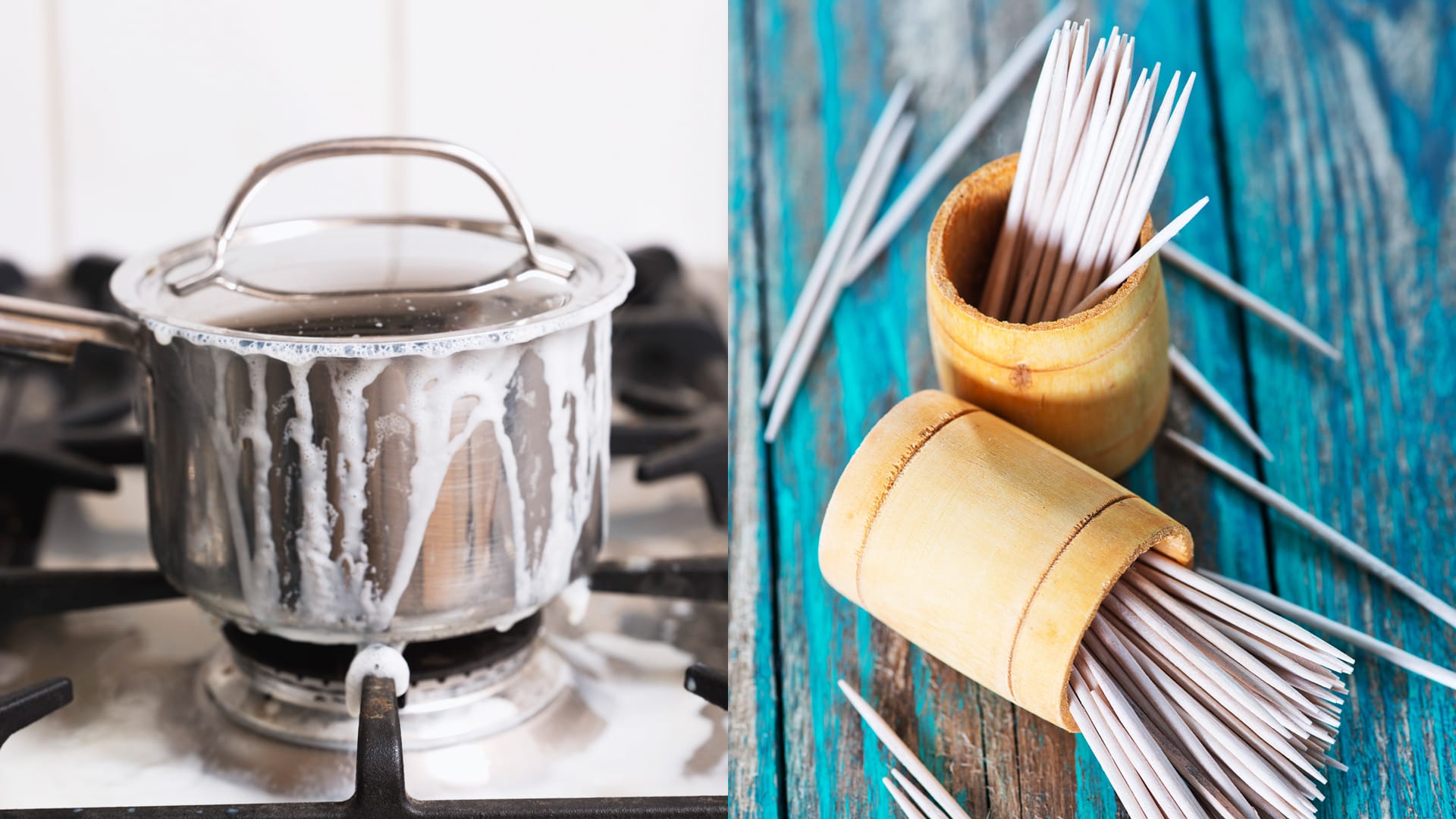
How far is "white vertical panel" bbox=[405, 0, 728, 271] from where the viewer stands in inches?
39.9

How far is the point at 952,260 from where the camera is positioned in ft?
1.63

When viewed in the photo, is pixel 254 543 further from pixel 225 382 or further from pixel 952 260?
pixel 952 260

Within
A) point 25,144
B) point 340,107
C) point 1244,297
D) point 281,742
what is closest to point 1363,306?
point 1244,297

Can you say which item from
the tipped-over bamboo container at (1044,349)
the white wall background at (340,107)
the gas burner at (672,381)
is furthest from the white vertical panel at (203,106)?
the tipped-over bamboo container at (1044,349)

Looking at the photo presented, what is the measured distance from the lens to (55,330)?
0.49 metres

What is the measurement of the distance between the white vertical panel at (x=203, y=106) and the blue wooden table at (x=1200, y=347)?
409 millimetres

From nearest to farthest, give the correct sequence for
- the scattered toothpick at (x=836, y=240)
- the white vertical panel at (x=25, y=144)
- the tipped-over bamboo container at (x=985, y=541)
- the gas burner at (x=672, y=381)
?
the tipped-over bamboo container at (x=985, y=541), the scattered toothpick at (x=836, y=240), the gas burner at (x=672, y=381), the white vertical panel at (x=25, y=144)

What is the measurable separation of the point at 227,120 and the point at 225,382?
65 centimetres

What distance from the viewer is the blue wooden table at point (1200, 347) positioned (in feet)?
1.61

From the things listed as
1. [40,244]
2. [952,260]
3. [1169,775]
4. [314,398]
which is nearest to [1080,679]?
[1169,775]

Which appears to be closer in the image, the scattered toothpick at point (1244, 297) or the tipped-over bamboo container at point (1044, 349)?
the tipped-over bamboo container at point (1044, 349)

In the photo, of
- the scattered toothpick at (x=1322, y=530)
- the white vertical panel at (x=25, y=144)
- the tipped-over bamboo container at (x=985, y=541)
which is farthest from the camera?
the white vertical panel at (x=25, y=144)

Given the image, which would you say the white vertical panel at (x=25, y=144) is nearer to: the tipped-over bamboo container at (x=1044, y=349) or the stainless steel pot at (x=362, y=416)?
the stainless steel pot at (x=362, y=416)

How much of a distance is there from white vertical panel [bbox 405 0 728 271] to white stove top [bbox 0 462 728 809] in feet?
1.57
